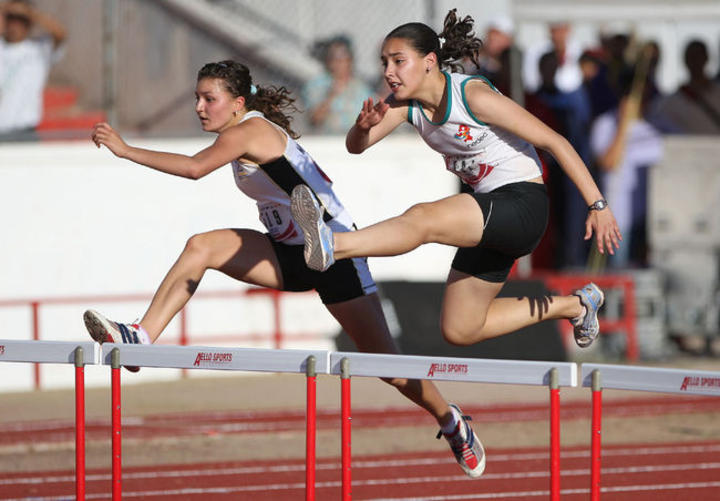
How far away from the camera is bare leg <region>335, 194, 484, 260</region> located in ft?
18.4

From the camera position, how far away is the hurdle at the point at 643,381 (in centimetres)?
470

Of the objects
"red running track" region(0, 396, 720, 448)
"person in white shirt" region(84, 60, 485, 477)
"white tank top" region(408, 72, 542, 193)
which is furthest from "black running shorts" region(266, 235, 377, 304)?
"red running track" region(0, 396, 720, 448)

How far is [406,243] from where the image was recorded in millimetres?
5641

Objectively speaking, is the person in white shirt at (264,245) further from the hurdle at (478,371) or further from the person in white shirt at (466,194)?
the hurdle at (478,371)

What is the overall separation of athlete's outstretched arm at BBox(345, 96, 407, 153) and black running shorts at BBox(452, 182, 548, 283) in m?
0.54

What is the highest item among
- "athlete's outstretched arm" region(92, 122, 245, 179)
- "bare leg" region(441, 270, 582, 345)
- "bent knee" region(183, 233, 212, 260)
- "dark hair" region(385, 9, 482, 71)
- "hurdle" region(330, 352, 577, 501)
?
"dark hair" region(385, 9, 482, 71)

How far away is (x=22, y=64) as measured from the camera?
12.5 meters

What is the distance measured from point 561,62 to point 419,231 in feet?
26.1

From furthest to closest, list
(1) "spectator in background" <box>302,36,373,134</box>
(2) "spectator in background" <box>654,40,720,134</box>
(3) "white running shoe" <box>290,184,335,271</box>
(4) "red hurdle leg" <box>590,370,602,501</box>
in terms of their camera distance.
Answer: (2) "spectator in background" <box>654,40,720,134</box>
(1) "spectator in background" <box>302,36,373,134</box>
(3) "white running shoe" <box>290,184,335,271</box>
(4) "red hurdle leg" <box>590,370,602,501</box>

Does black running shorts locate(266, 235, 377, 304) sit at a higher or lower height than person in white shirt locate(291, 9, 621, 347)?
lower

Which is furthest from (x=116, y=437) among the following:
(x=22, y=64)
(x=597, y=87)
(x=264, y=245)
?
(x=597, y=87)

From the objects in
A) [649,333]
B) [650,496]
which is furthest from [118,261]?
[650,496]

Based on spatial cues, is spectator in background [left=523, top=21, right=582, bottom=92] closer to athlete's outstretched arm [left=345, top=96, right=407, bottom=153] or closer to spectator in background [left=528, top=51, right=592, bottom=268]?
spectator in background [left=528, top=51, right=592, bottom=268]

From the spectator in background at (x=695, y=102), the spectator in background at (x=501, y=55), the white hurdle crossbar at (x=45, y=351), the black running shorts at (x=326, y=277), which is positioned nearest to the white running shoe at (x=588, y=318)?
the black running shorts at (x=326, y=277)
